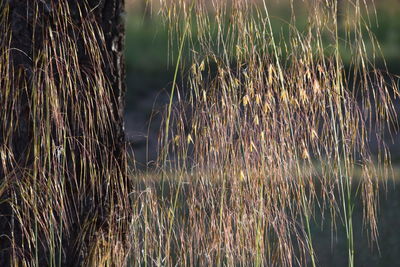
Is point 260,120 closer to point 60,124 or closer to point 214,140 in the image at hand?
point 214,140

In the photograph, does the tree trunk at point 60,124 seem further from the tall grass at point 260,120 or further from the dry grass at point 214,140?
the tall grass at point 260,120

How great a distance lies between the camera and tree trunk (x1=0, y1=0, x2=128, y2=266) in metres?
A: 1.26

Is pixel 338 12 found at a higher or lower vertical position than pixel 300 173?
higher

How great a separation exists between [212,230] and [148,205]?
0.43ft

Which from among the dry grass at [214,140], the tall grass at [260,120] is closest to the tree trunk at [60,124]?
the dry grass at [214,140]

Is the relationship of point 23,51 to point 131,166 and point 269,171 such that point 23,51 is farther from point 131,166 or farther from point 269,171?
point 269,171

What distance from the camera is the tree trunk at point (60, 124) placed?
1264 mm

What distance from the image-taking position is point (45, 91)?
130 centimetres

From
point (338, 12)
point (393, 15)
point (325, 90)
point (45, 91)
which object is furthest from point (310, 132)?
point (393, 15)

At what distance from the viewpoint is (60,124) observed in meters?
1.25

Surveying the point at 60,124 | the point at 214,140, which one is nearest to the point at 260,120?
the point at 214,140

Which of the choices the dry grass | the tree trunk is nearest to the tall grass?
the dry grass

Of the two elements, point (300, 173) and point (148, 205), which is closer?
point (300, 173)

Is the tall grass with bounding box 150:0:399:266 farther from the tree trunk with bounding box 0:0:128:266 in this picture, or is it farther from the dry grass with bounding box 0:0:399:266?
the tree trunk with bounding box 0:0:128:266
